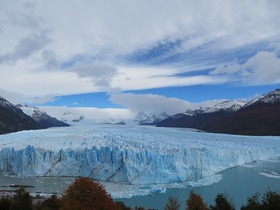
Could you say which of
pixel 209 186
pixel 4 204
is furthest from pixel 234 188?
pixel 4 204

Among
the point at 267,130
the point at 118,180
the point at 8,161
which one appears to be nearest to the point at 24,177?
the point at 8,161

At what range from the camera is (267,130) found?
7138 centimetres

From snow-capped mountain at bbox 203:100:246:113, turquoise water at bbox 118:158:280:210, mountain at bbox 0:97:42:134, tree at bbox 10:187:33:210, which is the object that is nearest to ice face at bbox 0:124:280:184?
turquoise water at bbox 118:158:280:210

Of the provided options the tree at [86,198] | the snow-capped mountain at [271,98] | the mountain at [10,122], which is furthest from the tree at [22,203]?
the snow-capped mountain at [271,98]

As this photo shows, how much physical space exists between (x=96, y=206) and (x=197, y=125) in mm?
96614

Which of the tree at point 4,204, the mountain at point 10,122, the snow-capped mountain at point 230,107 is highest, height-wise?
the snow-capped mountain at point 230,107

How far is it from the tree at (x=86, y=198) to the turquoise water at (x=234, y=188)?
26.0 feet

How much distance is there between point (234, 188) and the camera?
23.8 metres

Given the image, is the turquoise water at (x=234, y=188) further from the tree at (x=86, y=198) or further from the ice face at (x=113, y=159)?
the tree at (x=86, y=198)

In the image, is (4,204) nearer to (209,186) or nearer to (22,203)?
(22,203)

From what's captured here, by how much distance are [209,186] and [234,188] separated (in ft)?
5.37

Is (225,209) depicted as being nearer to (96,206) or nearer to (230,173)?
(96,206)

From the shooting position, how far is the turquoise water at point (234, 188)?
20625 mm

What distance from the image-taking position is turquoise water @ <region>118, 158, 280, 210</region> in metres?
20.6
